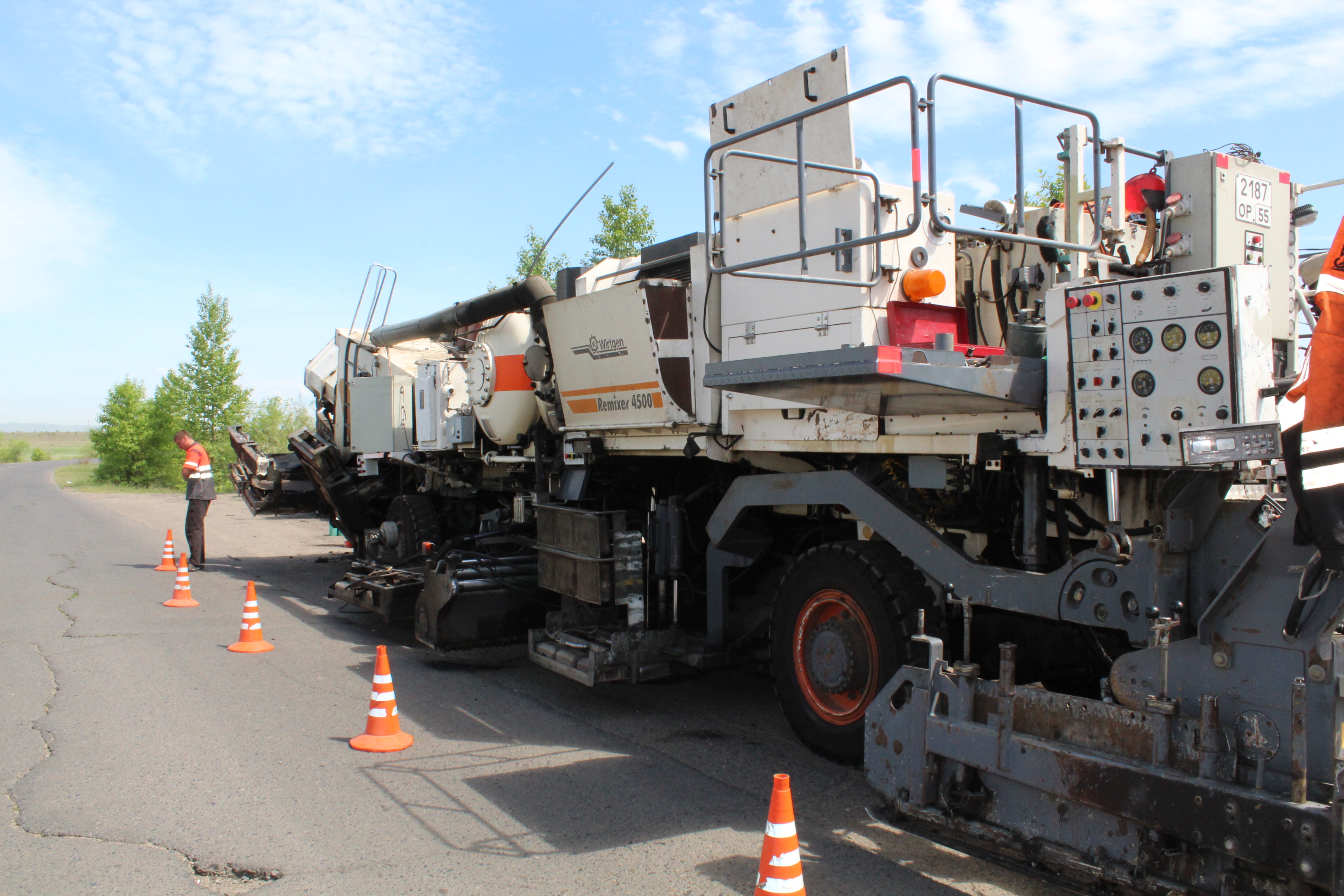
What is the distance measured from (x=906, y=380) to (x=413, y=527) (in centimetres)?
729

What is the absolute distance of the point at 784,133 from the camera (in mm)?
4953

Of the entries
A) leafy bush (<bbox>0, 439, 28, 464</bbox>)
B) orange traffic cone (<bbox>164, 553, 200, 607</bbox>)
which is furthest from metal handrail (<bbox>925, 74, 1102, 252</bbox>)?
leafy bush (<bbox>0, 439, 28, 464</bbox>)

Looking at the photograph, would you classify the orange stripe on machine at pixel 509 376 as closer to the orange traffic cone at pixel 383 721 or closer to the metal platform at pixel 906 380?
the orange traffic cone at pixel 383 721

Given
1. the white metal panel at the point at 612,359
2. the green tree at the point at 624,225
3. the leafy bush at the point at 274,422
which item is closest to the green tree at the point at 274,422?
the leafy bush at the point at 274,422

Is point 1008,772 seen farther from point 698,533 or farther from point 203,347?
point 203,347

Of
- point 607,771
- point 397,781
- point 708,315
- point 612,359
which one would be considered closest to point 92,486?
point 612,359

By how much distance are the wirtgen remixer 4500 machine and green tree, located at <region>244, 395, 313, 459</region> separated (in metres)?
33.4

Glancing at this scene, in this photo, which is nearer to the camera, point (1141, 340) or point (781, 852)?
point (781, 852)

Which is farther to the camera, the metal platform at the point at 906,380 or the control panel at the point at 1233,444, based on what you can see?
the metal platform at the point at 906,380

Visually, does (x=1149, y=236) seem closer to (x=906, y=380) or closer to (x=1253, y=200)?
(x=1253, y=200)

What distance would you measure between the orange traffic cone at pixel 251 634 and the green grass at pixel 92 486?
96.7 ft

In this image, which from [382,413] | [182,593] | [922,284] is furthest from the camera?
[382,413]

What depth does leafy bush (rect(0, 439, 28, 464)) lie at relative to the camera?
269 feet

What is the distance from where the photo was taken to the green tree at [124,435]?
39094mm
